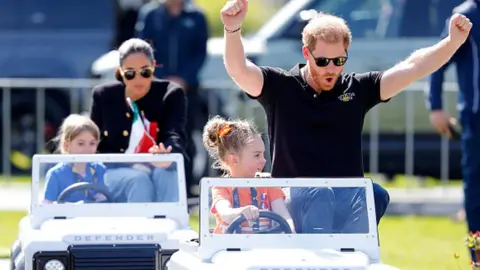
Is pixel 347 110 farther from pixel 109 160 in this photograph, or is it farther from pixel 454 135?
pixel 454 135

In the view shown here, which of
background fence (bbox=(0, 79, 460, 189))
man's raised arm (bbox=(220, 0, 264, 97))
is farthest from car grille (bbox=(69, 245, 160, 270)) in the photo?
background fence (bbox=(0, 79, 460, 189))

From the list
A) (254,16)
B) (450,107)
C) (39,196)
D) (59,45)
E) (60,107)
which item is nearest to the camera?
(39,196)

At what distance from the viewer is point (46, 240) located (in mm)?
7102

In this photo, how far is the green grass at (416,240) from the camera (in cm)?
1060

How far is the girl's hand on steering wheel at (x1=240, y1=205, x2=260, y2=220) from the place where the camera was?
6.21 meters

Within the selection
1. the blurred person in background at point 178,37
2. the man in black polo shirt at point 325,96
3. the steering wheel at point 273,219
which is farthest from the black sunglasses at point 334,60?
the blurred person in background at point 178,37

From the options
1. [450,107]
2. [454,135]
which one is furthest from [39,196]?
[450,107]

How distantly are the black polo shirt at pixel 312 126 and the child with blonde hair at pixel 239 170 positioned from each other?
0.15 meters

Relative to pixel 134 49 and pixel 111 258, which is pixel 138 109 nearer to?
pixel 134 49

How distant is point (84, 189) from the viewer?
7.84 meters

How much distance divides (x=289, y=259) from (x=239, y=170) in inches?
34.6

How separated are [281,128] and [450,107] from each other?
7.83 metres

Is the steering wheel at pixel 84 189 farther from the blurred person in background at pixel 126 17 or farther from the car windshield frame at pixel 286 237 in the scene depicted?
the blurred person in background at pixel 126 17

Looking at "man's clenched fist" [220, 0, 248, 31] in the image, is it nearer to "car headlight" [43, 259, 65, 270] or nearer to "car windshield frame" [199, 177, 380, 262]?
"car windshield frame" [199, 177, 380, 262]
